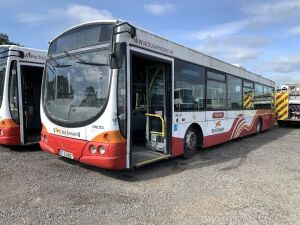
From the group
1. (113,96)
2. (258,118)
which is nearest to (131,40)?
(113,96)

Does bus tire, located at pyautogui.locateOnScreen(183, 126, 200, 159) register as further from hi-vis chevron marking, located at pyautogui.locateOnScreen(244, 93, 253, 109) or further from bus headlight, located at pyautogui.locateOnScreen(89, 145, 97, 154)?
hi-vis chevron marking, located at pyautogui.locateOnScreen(244, 93, 253, 109)

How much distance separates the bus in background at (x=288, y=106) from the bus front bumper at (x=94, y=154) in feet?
50.3

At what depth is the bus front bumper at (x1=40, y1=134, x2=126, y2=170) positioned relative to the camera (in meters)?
5.91

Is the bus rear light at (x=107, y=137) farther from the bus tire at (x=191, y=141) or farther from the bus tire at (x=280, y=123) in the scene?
the bus tire at (x=280, y=123)

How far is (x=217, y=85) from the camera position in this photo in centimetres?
1016

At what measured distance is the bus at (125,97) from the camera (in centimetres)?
604

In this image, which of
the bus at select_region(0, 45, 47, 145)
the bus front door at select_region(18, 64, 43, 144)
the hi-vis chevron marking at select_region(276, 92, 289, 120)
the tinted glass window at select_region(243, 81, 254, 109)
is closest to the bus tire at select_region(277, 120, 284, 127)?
the hi-vis chevron marking at select_region(276, 92, 289, 120)

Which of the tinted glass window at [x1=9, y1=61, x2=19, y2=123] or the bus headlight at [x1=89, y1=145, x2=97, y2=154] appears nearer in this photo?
the bus headlight at [x1=89, y1=145, x2=97, y2=154]

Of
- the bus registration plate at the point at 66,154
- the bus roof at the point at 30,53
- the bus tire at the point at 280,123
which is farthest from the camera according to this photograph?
the bus tire at the point at 280,123

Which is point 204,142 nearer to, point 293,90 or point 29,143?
point 29,143

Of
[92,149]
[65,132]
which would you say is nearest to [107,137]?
[92,149]

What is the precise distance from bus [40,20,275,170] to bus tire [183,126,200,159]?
0.09 feet

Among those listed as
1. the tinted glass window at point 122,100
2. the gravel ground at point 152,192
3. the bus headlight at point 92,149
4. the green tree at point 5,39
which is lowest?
the gravel ground at point 152,192

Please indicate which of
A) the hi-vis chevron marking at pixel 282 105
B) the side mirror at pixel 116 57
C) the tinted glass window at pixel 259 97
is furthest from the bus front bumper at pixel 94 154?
the hi-vis chevron marking at pixel 282 105
